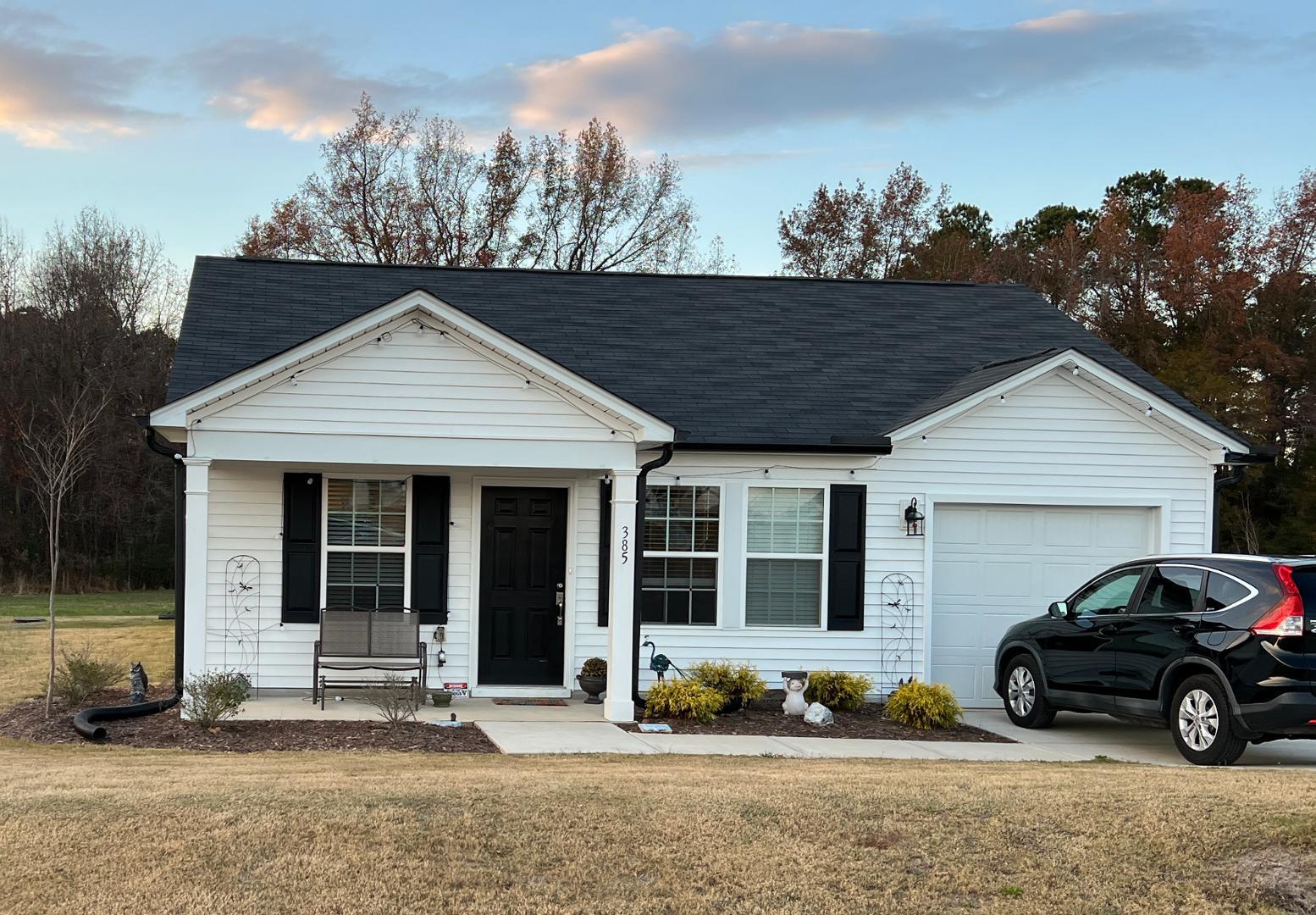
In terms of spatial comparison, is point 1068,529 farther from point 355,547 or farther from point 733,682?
point 355,547

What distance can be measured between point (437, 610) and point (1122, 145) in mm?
30360

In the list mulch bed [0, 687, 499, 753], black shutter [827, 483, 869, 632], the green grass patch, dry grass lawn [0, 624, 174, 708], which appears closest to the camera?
mulch bed [0, 687, 499, 753]

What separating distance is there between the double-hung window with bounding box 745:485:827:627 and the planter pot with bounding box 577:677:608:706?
169 cm

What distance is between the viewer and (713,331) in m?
15.7

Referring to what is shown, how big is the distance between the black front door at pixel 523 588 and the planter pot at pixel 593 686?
21.6 inches

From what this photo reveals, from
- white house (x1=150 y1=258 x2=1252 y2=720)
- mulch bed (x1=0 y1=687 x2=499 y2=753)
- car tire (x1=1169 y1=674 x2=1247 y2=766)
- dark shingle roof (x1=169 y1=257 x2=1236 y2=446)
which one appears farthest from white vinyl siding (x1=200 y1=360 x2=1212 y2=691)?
car tire (x1=1169 y1=674 x2=1247 y2=766)

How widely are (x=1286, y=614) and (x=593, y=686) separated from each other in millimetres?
6434

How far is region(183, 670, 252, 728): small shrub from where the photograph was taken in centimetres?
1052

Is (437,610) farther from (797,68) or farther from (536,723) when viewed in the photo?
(797,68)

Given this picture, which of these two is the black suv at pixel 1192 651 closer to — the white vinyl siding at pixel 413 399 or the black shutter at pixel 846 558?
the black shutter at pixel 846 558

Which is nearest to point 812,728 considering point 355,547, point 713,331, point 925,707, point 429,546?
point 925,707

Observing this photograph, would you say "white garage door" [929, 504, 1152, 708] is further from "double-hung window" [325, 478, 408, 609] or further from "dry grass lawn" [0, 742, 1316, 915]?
"dry grass lawn" [0, 742, 1316, 915]

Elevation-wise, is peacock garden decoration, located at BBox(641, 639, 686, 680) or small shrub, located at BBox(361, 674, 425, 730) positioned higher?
peacock garden decoration, located at BBox(641, 639, 686, 680)

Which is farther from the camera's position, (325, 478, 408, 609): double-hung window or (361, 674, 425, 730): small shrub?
(325, 478, 408, 609): double-hung window
